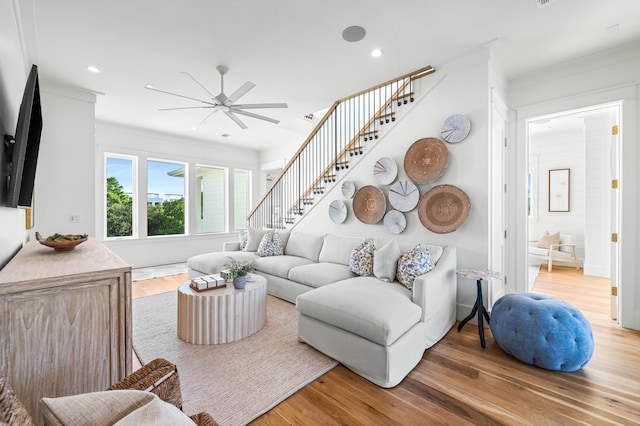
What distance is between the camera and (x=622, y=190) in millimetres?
2906

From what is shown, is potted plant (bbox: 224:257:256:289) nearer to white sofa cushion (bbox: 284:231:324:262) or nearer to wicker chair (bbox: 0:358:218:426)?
white sofa cushion (bbox: 284:231:324:262)

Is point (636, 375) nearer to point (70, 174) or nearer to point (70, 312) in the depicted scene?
point (70, 312)

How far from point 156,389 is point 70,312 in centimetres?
66

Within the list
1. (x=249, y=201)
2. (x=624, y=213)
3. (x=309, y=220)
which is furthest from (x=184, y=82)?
(x=624, y=213)

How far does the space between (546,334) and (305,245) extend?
295cm

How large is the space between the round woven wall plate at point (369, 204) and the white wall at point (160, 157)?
4395 mm

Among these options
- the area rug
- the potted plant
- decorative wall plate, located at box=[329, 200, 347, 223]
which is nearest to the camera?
the area rug

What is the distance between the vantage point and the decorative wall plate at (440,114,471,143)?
3088 millimetres

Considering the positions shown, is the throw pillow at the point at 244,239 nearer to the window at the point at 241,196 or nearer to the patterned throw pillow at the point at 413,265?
the window at the point at 241,196

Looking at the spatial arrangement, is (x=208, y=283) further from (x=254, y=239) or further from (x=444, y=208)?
(x=444, y=208)

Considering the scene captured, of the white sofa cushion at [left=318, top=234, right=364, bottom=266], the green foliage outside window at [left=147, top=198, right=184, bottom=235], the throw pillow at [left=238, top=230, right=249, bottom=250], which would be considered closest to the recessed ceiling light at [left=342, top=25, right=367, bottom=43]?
the white sofa cushion at [left=318, top=234, right=364, bottom=266]

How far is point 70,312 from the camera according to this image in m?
1.27

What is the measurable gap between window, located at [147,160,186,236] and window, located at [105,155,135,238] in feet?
1.07

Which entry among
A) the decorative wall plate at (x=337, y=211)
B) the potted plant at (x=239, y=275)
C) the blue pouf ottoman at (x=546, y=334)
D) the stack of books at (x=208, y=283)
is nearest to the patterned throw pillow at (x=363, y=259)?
the decorative wall plate at (x=337, y=211)
